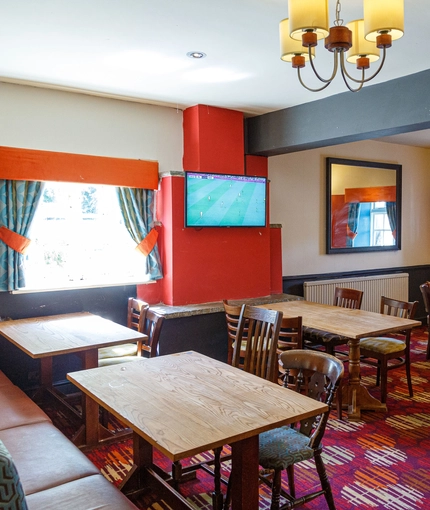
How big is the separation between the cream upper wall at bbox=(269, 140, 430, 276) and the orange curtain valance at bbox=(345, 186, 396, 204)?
346mm

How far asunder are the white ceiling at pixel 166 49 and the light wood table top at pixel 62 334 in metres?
1.90

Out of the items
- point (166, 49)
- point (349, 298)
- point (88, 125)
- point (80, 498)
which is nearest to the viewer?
point (80, 498)

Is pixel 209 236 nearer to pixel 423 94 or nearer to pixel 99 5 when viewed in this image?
pixel 423 94

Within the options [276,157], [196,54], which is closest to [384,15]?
[196,54]

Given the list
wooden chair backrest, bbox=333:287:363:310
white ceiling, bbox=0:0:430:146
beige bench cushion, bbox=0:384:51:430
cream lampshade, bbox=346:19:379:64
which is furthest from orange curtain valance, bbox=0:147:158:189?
cream lampshade, bbox=346:19:379:64

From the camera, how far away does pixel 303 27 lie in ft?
6.22

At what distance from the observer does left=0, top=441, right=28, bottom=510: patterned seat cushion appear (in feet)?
3.80

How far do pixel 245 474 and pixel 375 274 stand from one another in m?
5.20

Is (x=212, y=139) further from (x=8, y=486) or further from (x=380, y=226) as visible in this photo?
(x=8, y=486)

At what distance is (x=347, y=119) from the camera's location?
4004 mm

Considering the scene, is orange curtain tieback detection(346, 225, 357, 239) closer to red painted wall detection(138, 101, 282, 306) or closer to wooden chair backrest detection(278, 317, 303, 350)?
red painted wall detection(138, 101, 282, 306)

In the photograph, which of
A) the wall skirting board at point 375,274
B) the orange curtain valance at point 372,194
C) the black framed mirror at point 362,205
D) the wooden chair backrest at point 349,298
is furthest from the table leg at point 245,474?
the orange curtain valance at point 372,194

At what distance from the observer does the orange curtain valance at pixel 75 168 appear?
3.84 meters

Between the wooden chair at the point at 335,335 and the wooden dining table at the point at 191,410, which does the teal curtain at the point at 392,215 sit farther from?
the wooden dining table at the point at 191,410
